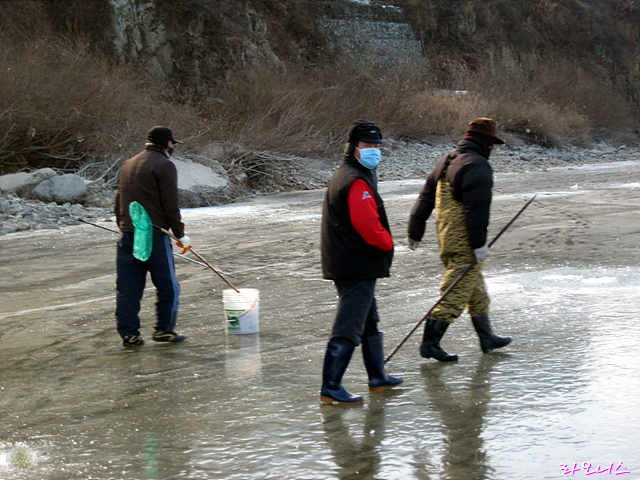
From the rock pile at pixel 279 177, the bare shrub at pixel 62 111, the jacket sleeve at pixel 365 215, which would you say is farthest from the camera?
the bare shrub at pixel 62 111

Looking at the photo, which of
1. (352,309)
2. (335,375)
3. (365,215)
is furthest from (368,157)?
(335,375)

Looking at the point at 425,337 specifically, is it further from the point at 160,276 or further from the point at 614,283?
the point at 614,283

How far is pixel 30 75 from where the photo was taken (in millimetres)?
20547

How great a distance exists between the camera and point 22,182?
1795cm

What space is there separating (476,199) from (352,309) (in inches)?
47.7

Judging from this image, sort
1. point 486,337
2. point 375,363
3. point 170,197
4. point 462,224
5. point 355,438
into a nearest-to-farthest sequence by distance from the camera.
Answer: point 355,438 < point 375,363 < point 462,224 < point 486,337 < point 170,197

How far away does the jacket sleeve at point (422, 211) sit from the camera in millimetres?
5574

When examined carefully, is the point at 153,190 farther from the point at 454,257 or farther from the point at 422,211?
the point at 454,257

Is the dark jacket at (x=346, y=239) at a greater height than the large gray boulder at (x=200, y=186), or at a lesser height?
greater

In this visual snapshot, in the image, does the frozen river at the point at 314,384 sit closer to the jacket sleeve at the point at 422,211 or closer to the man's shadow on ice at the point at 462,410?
the man's shadow on ice at the point at 462,410

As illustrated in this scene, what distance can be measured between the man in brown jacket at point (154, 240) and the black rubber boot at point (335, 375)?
6.78 feet

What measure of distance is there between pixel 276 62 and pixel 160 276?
31052mm

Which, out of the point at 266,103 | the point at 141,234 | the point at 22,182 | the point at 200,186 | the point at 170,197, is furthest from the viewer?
the point at 266,103

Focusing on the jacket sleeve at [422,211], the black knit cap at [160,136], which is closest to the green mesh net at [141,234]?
the black knit cap at [160,136]
